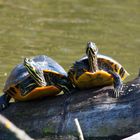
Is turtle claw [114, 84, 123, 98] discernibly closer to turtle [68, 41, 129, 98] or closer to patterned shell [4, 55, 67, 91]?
turtle [68, 41, 129, 98]

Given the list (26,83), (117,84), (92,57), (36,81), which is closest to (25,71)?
(26,83)

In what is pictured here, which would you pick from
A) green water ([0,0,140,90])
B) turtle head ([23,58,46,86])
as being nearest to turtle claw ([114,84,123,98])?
turtle head ([23,58,46,86])

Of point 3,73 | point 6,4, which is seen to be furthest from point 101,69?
point 6,4

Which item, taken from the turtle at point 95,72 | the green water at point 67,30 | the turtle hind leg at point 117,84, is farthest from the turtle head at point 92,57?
the green water at point 67,30

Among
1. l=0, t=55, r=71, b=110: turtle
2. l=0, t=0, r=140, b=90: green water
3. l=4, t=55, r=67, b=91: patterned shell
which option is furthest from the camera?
l=0, t=0, r=140, b=90: green water

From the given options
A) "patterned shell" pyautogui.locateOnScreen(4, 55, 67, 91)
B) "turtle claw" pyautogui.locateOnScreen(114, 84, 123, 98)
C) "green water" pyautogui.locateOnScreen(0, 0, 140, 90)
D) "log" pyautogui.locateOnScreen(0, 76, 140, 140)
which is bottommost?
"green water" pyautogui.locateOnScreen(0, 0, 140, 90)

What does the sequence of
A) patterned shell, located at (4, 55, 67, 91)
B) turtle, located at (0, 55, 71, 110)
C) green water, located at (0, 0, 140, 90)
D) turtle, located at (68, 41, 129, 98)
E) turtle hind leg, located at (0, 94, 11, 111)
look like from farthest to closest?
green water, located at (0, 0, 140, 90) → turtle hind leg, located at (0, 94, 11, 111) → patterned shell, located at (4, 55, 67, 91) → turtle, located at (0, 55, 71, 110) → turtle, located at (68, 41, 129, 98)
